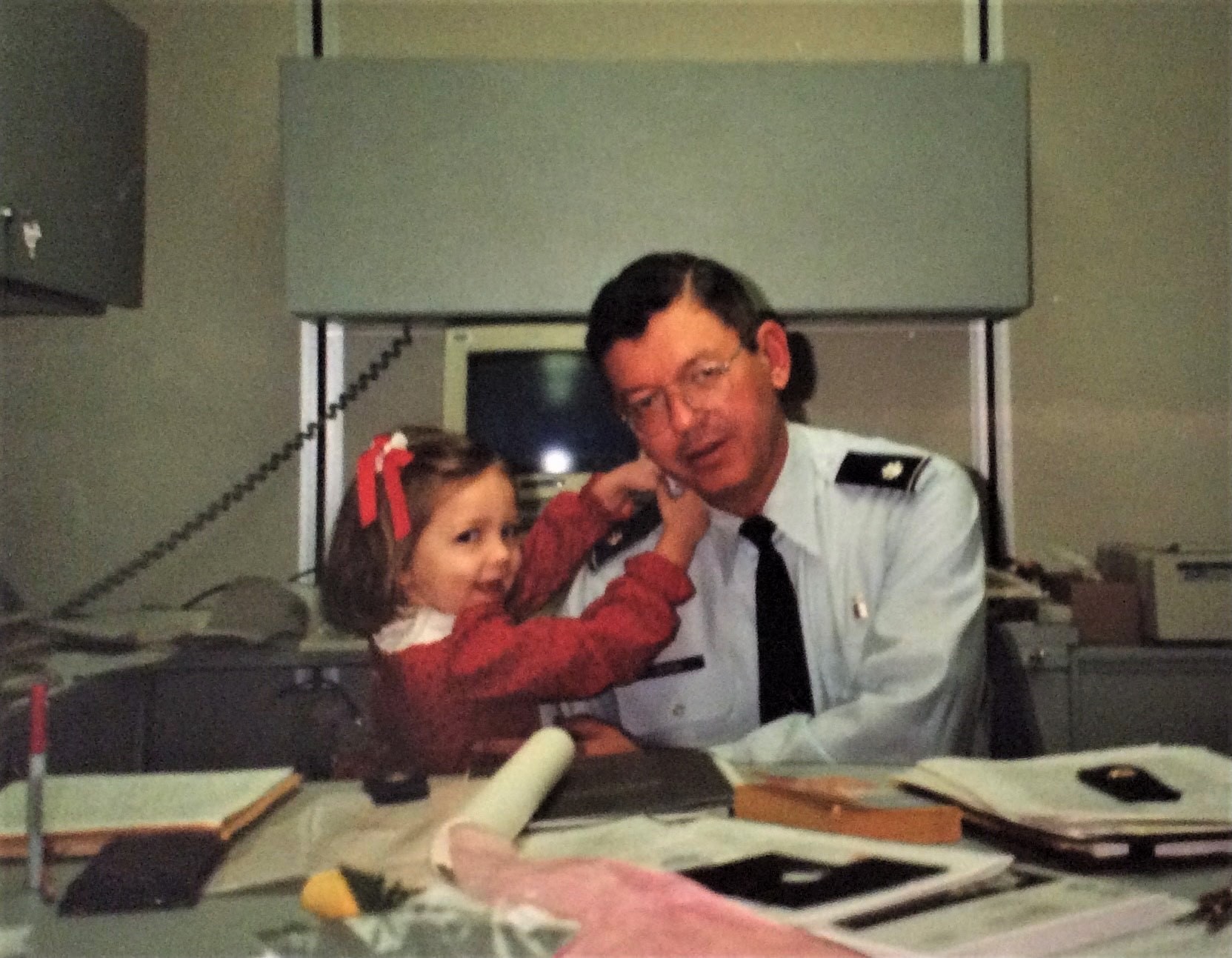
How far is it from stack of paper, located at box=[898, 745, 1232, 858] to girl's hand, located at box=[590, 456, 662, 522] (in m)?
0.66

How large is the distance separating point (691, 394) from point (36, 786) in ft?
3.05

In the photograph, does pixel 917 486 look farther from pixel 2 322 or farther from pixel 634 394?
pixel 2 322

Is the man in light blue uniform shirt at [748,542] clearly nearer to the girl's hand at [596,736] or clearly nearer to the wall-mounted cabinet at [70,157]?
the girl's hand at [596,736]

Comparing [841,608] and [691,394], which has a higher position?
[691,394]

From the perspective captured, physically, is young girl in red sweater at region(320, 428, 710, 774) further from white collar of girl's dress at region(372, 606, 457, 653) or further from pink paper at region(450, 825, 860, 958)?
pink paper at region(450, 825, 860, 958)

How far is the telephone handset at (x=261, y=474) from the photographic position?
6.79 ft

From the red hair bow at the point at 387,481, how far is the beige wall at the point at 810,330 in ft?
2.00

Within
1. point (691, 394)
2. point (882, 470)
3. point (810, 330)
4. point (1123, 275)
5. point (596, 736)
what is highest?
point (1123, 275)

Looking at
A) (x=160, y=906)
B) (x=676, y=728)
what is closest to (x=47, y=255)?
(x=676, y=728)

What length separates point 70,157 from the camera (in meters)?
1.78

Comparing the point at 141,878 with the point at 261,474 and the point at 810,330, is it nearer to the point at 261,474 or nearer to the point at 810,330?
the point at 261,474

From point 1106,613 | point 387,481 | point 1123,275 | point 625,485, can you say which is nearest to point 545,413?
point 625,485

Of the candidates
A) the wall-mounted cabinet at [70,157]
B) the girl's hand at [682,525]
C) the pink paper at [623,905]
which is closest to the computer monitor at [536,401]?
the girl's hand at [682,525]

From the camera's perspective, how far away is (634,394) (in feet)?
4.95
